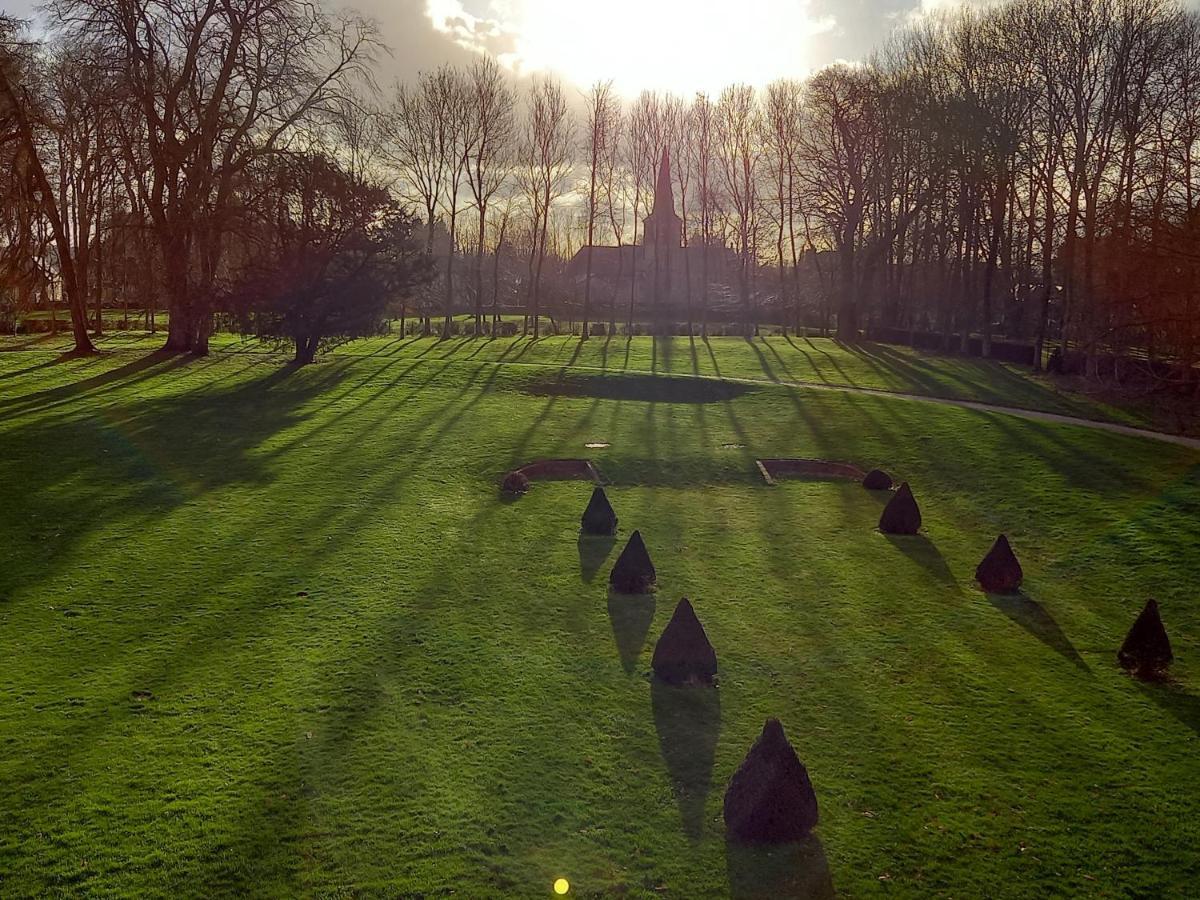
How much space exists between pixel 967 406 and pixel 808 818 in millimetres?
25858

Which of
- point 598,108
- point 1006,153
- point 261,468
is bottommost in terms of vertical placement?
point 261,468

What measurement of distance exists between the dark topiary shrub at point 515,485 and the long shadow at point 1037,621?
33.9 ft

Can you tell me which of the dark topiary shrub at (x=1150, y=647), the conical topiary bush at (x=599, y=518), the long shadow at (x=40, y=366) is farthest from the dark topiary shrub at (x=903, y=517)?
the long shadow at (x=40, y=366)

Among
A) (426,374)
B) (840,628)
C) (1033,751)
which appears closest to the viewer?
(1033,751)

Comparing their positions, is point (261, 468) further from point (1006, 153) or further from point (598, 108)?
point (598, 108)

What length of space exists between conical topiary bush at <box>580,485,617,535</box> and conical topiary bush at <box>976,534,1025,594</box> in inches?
273

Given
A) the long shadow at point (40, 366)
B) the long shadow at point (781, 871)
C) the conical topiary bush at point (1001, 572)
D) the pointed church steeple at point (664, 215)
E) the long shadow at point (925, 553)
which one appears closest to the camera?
the long shadow at point (781, 871)

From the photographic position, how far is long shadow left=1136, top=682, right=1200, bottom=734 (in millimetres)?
10852

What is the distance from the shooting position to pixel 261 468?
2125 cm

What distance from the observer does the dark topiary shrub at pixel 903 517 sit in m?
18.2

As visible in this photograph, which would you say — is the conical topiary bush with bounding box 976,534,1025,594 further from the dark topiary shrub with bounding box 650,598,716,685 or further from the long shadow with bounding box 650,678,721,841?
the long shadow with bounding box 650,678,721,841

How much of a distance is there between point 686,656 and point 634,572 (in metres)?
3.46

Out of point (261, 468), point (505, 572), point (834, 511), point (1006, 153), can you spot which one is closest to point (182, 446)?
point (261, 468)

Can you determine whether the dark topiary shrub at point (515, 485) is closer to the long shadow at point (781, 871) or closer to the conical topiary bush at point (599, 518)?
the conical topiary bush at point (599, 518)
